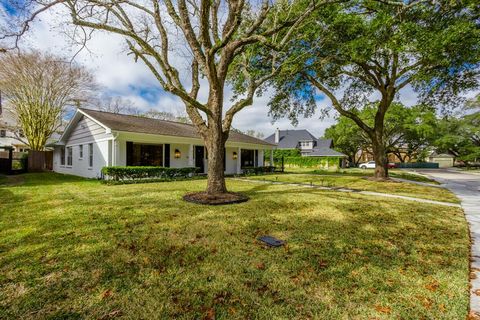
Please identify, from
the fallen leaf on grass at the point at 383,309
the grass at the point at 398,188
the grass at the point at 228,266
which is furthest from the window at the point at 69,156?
the fallen leaf on grass at the point at 383,309

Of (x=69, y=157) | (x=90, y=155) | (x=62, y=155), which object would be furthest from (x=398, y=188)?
(x=62, y=155)

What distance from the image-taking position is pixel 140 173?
40.3 feet

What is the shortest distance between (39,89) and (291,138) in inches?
1426

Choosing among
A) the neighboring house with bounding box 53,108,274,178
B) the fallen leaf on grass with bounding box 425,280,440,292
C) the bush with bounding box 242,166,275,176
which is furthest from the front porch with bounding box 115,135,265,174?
the fallen leaf on grass with bounding box 425,280,440,292

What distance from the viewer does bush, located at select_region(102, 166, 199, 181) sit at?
11.6 meters

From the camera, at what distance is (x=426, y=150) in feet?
146

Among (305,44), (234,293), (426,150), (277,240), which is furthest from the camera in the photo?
(426,150)

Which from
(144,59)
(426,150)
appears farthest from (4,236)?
(426,150)

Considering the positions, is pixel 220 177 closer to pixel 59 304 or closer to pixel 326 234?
pixel 326 234

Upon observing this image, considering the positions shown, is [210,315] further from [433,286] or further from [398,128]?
[398,128]

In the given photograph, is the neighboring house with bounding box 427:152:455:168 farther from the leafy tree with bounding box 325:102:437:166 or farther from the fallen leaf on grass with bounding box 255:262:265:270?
the fallen leaf on grass with bounding box 255:262:265:270

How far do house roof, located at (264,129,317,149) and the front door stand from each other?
26344 mm

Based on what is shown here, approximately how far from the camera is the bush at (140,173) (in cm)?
1155

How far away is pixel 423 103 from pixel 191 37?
15.3 m
